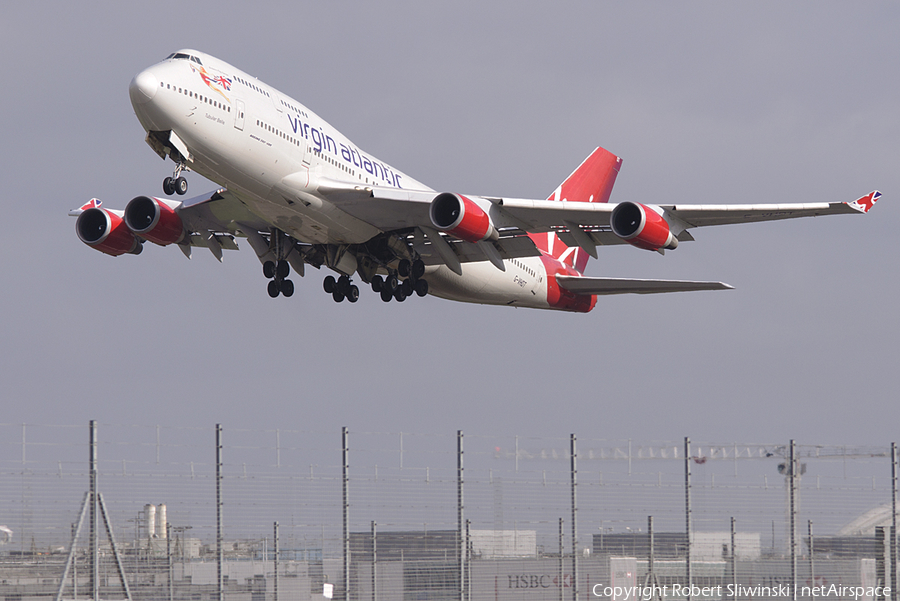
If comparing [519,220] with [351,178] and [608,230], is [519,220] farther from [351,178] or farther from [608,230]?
[351,178]

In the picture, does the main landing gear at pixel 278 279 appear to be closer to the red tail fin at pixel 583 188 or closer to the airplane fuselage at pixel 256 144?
the airplane fuselage at pixel 256 144

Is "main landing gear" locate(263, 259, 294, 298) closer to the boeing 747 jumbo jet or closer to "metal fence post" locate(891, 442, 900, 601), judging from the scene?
the boeing 747 jumbo jet

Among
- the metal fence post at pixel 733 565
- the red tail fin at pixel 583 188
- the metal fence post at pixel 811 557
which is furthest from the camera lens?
the red tail fin at pixel 583 188

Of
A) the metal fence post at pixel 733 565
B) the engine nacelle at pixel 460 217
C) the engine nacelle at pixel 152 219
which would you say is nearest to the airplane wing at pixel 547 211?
the engine nacelle at pixel 460 217

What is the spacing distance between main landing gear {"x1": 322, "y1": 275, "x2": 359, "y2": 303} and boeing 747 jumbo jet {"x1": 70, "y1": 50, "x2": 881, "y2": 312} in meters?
0.03

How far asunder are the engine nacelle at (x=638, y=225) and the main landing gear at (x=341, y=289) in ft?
31.2

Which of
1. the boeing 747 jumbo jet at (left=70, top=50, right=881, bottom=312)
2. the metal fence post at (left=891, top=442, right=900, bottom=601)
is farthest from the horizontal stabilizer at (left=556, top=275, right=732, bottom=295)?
the metal fence post at (left=891, top=442, right=900, bottom=601)

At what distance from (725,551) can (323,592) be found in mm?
9021

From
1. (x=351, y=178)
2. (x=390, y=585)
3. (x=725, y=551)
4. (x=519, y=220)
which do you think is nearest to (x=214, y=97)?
(x=351, y=178)

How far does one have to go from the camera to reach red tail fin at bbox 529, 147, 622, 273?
3569 cm

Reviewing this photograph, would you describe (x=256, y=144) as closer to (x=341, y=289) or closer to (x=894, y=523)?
(x=341, y=289)

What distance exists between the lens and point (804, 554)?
19.8 metres

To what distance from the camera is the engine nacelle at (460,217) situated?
24547mm

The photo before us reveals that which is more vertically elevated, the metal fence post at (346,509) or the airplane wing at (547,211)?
the airplane wing at (547,211)
